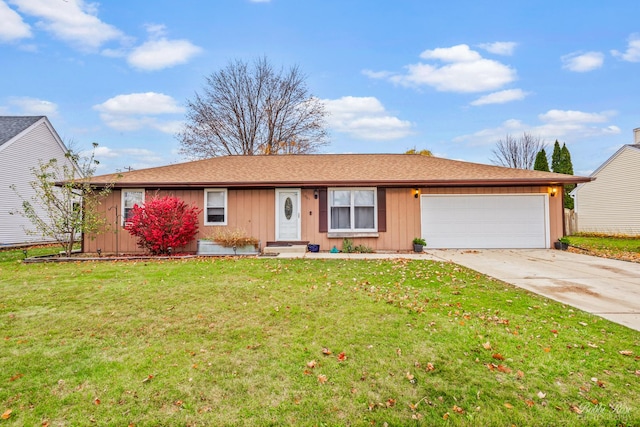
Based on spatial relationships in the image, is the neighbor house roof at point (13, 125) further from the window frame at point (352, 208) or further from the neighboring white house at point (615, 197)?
the neighboring white house at point (615, 197)

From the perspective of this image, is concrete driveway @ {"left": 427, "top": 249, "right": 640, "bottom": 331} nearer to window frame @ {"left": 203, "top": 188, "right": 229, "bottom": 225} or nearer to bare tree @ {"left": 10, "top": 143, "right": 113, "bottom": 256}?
window frame @ {"left": 203, "top": 188, "right": 229, "bottom": 225}

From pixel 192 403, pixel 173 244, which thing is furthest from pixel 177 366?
pixel 173 244

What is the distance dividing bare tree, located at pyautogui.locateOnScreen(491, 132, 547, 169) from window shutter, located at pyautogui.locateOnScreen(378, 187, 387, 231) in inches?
989

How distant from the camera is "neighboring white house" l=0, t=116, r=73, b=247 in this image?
14.7 meters

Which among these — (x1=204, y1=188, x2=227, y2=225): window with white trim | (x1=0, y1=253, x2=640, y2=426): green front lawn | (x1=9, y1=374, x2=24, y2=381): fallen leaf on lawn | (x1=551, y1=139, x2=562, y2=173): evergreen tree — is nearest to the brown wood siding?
(x1=204, y1=188, x2=227, y2=225): window with white trim

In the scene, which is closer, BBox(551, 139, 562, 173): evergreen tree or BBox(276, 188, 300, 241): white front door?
BBox(276, 188, 300, 241): white front door

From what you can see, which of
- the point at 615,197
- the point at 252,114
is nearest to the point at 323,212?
the point at 252,114

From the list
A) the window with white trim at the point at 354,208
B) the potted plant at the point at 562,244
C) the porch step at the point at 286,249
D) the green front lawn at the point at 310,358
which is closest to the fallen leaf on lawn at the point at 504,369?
the green front lawn at the point at 310,358

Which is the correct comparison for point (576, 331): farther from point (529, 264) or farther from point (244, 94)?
point (244, 94)

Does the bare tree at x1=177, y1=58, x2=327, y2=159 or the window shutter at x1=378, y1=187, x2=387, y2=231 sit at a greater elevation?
the bare tree at x1=177, y1=58, x2=327, y2=159

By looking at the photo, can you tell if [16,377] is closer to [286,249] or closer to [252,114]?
[286,249]

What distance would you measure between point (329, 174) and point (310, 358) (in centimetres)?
863

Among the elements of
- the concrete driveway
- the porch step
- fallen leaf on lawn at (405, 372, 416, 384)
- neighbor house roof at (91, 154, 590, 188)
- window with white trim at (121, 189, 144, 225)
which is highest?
neighbor house roof at (91, 154, 590, 188)

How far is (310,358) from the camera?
2996 mm
